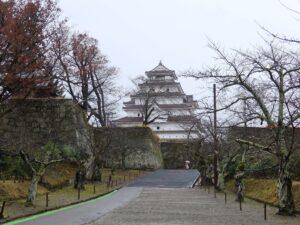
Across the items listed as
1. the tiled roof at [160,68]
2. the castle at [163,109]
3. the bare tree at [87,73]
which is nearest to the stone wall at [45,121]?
the bare tree at [87,73]

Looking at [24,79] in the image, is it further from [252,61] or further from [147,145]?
[147,145]

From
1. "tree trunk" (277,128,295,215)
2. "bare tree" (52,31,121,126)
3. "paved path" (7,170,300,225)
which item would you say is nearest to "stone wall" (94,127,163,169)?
"bare tree" (52,31,121,126)

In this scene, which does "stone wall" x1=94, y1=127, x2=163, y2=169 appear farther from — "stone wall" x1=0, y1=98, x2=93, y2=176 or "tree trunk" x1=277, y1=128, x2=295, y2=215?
"tree trunk" x1=277, y1=128, x2=295, y2=215

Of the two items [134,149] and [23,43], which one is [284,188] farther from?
[134,149]

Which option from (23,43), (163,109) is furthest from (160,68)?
(23,43)

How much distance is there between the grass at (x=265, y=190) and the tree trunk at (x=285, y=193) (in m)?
2.86

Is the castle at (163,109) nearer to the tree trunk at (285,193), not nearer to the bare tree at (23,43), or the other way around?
the bare tree at (23,43)

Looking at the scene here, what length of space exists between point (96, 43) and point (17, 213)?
3086 centimetres

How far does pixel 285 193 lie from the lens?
18453 millimetres

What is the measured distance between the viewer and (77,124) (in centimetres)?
4556

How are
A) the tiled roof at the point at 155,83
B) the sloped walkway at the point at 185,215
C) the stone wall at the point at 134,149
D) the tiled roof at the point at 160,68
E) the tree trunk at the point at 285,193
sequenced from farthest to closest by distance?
the tiled roof at the point at 160,68, the tiled roof at the point at 155,83, the stone wall at the point at 134,149, the tree trunk at the point at 285,193, the sloped walkway at the point at 185,215

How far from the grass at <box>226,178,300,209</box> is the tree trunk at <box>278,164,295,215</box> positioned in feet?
9.38

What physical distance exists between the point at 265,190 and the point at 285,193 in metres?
10.2

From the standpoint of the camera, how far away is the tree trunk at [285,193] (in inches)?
728
